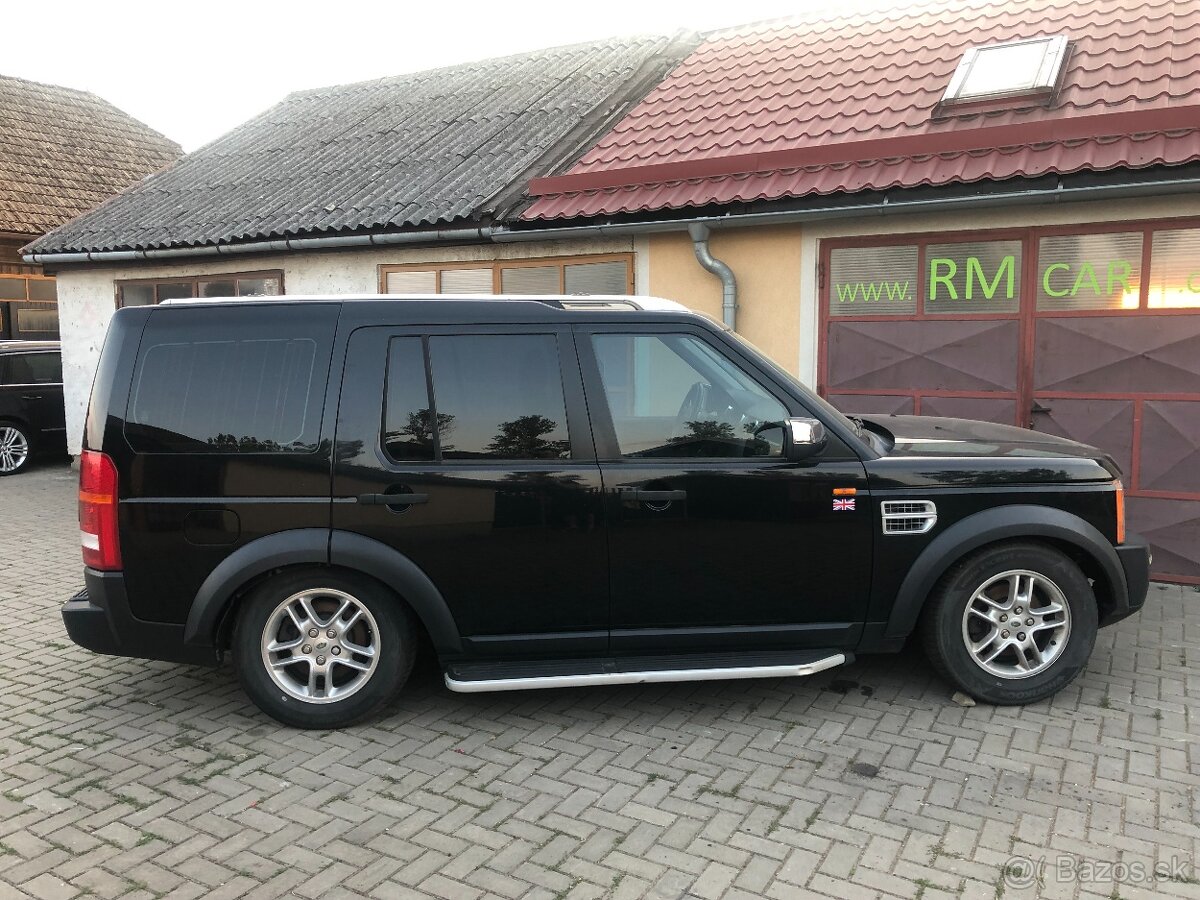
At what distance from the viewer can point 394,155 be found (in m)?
11.5

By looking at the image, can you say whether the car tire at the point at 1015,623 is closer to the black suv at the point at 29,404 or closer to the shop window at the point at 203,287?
the shop window at the point at 203,287

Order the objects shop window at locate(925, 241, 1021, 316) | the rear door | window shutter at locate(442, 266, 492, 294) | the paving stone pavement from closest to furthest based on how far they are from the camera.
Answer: the paving stone pavement < shop window at locate(925, 241, 1021, 316) < window shutter at locate(442, 266, 492, 294) < the rear door

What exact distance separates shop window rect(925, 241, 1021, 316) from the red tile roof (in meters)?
0.62

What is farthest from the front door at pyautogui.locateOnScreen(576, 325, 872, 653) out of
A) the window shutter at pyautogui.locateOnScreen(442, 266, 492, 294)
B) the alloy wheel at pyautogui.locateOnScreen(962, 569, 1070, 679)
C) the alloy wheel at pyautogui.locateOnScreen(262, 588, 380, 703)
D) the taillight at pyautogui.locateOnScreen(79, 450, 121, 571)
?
the window shutter at pyautogui.locateOnScreen(442, 266, 492, 294)

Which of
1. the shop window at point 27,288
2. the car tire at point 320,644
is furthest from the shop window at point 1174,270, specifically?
the shop window at point 27,288

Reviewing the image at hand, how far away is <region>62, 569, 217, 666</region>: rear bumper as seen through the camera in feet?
13.9

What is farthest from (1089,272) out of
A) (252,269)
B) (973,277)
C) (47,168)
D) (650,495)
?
(47,168)

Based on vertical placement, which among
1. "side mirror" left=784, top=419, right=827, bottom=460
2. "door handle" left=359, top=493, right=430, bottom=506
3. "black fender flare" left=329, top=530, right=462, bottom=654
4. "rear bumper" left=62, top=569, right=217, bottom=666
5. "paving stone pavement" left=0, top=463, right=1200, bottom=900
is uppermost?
"side mirror" left=784, top=419, right=827, bottom=460

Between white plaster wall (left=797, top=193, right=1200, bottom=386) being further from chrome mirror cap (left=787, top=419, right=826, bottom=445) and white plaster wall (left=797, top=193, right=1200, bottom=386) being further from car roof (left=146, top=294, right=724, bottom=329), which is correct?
chrome mirror cap (left=787, top=419, right=826, bottom=445)

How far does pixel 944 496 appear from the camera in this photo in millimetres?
4383

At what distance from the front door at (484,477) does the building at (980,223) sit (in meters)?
3.92

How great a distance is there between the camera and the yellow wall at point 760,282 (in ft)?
25.8

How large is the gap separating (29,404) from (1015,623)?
13068mm

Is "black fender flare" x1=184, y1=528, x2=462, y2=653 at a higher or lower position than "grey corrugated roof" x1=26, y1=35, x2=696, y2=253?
lower
